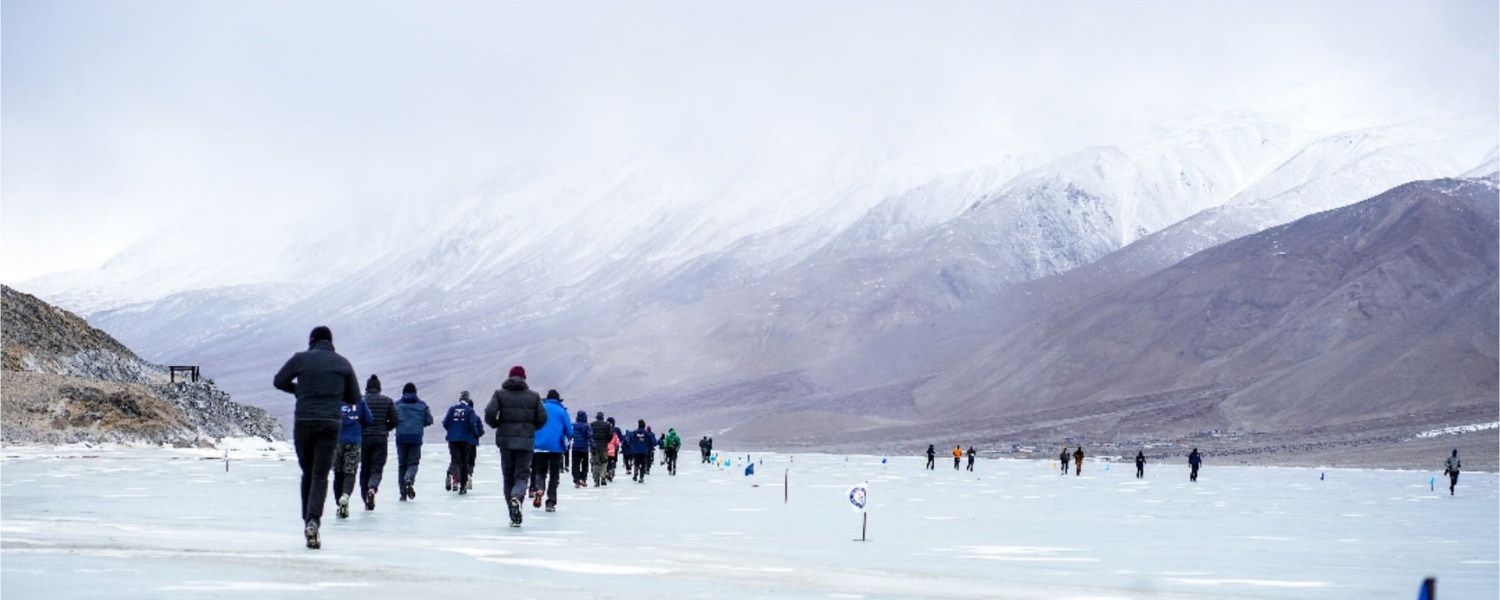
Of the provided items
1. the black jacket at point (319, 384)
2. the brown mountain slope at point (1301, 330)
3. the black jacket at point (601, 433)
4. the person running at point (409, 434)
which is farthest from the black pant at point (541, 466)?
the brown mountain slope at point (1301, 330)

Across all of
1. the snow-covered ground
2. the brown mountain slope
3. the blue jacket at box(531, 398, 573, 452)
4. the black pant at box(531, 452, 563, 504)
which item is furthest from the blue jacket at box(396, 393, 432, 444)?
the brown mountain slope

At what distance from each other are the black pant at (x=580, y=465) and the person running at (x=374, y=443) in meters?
10.2

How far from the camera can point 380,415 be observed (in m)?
20.4

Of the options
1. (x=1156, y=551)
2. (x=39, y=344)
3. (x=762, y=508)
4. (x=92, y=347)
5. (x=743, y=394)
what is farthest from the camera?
(x=743, y=394)

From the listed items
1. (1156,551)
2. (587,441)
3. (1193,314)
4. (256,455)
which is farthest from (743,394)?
(1156,551)

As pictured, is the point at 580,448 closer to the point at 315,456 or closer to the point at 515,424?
the point at 515,424

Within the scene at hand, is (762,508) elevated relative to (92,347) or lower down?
lower down

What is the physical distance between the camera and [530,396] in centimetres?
1923

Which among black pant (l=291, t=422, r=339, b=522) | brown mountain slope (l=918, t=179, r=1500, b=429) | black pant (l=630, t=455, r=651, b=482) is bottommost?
black pant (l=630, t=455, r=651, b=482)

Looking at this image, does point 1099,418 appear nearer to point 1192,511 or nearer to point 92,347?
point 92,347

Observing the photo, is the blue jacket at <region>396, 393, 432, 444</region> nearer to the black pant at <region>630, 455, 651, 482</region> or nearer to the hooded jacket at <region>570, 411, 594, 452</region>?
the hooded jacket at <region>570, 411, 594, 452</region>

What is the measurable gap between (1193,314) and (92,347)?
126 m

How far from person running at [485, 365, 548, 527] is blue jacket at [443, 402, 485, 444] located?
20.5ft

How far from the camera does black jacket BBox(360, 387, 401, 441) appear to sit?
64.8ft
